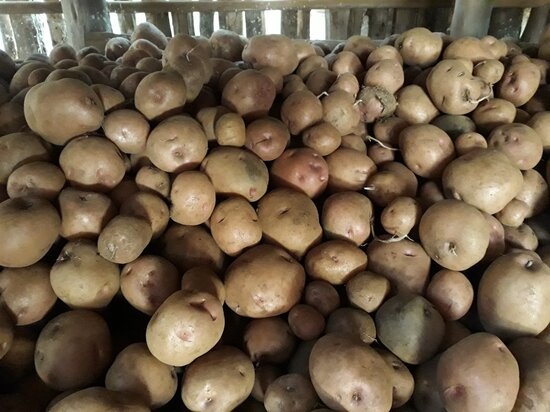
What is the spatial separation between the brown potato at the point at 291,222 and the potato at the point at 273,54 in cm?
95

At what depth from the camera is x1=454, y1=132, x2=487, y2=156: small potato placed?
1.90m

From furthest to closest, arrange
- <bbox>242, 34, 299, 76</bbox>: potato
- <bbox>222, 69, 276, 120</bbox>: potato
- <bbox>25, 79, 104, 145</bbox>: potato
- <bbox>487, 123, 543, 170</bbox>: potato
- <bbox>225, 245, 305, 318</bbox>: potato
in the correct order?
<bbox>242, 34, 299, 76</bbox>: potato → <bbox>222, 69, 276, 120</bbox>: potato → <bbox>487, 123, 543, 170</bbox>: potato → <bbox>25, 79, 104, 145</bbox>: potato → <bbox>225, 245, 305, 318</bbox>: potato

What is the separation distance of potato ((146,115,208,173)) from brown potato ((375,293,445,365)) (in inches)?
39.1

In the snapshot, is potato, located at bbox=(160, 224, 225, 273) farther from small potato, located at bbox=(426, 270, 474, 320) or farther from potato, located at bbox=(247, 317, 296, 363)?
small potato, located at bbox=(426, 270, 474, 320)

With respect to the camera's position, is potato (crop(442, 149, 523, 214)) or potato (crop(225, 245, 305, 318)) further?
potato (crop(442, 149, 523, 214))

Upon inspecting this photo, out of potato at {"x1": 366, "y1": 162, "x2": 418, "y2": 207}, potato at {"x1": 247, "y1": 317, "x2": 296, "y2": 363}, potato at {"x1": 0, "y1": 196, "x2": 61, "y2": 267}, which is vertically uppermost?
potato at {"x1": 0, "y1": 196, "x2": 61, "y2": 267}

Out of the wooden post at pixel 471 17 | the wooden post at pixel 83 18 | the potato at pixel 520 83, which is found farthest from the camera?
the wooden post at pixel 83 18

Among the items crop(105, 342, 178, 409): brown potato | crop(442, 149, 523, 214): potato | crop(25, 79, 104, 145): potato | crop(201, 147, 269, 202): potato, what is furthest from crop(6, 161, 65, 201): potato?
crop(442, 149, 523, 214): potato

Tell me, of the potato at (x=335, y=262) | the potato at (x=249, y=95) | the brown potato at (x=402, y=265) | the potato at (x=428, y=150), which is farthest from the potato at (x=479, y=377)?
the potato at (x=249, y=95)

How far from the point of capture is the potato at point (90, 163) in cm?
165

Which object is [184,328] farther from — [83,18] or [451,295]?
[83,18]

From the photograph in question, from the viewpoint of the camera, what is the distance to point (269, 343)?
4.98 feet

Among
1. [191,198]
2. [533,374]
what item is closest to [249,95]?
[191,198]

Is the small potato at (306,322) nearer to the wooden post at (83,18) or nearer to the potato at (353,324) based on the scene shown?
the potato at (353,324)
